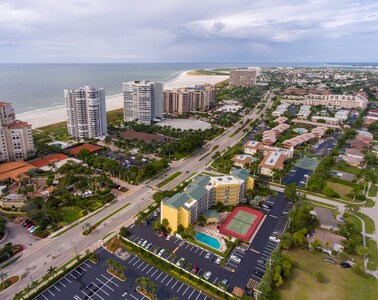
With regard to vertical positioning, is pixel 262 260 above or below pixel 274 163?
below

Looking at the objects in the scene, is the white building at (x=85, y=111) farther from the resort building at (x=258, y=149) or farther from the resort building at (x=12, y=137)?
the resort building at (x=258, y=149)

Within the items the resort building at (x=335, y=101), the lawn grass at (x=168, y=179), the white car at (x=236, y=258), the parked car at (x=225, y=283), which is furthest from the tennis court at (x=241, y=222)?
the resort building at (x=335, y=101)

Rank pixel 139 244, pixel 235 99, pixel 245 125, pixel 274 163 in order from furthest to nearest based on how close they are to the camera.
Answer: pixel 235 99
pixel 245 125
pixel 274 163
pixel 139 244

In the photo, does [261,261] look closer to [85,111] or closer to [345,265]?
[345,265]

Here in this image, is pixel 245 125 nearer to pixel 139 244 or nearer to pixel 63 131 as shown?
pixel 63 131

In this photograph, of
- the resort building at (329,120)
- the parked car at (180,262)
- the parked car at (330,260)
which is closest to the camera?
the parked car at (180,262)

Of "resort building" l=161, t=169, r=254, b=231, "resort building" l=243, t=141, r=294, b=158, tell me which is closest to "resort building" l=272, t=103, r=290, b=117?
"resort building" l=243, t=141, r=294, b=158

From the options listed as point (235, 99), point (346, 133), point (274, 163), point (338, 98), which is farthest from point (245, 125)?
point (338, 98)
